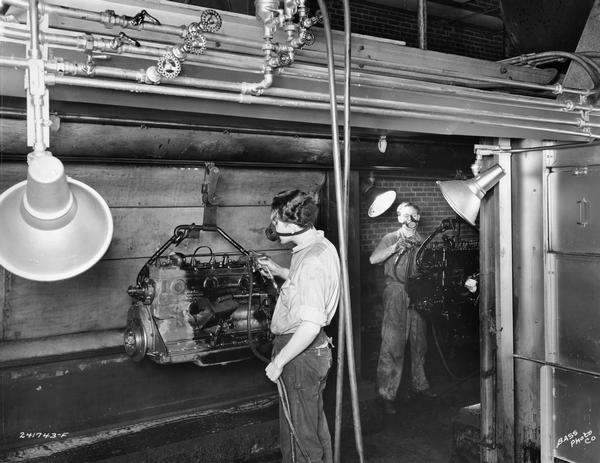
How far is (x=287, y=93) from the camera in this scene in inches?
97.1

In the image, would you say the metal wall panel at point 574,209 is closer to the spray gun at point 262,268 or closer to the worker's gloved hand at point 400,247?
the spray gun at point 262,268

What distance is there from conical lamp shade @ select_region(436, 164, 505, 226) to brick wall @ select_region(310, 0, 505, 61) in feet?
16.1

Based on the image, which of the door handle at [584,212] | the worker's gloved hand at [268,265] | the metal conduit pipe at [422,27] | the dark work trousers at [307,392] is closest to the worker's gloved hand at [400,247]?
the worker's gloved hand at [268,265]

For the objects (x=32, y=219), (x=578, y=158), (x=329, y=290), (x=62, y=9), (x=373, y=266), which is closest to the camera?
(x=32, y=219)

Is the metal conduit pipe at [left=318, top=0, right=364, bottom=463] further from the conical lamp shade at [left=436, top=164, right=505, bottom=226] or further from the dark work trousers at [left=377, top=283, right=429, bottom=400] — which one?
the dark work trousers at [left=377, top=283, right=429, bottom=400]

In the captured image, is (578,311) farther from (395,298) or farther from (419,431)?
(395,298)

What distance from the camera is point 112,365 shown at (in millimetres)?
4633

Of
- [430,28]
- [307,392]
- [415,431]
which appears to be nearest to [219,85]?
[307,392]

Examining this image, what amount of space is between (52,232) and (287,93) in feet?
3.56

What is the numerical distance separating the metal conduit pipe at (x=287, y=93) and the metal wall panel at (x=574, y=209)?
0.33 metres

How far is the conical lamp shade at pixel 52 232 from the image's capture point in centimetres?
184

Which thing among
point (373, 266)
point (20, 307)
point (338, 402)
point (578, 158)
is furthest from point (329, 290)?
point (373, 266)

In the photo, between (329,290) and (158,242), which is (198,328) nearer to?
(158,242)

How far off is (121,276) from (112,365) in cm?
68
